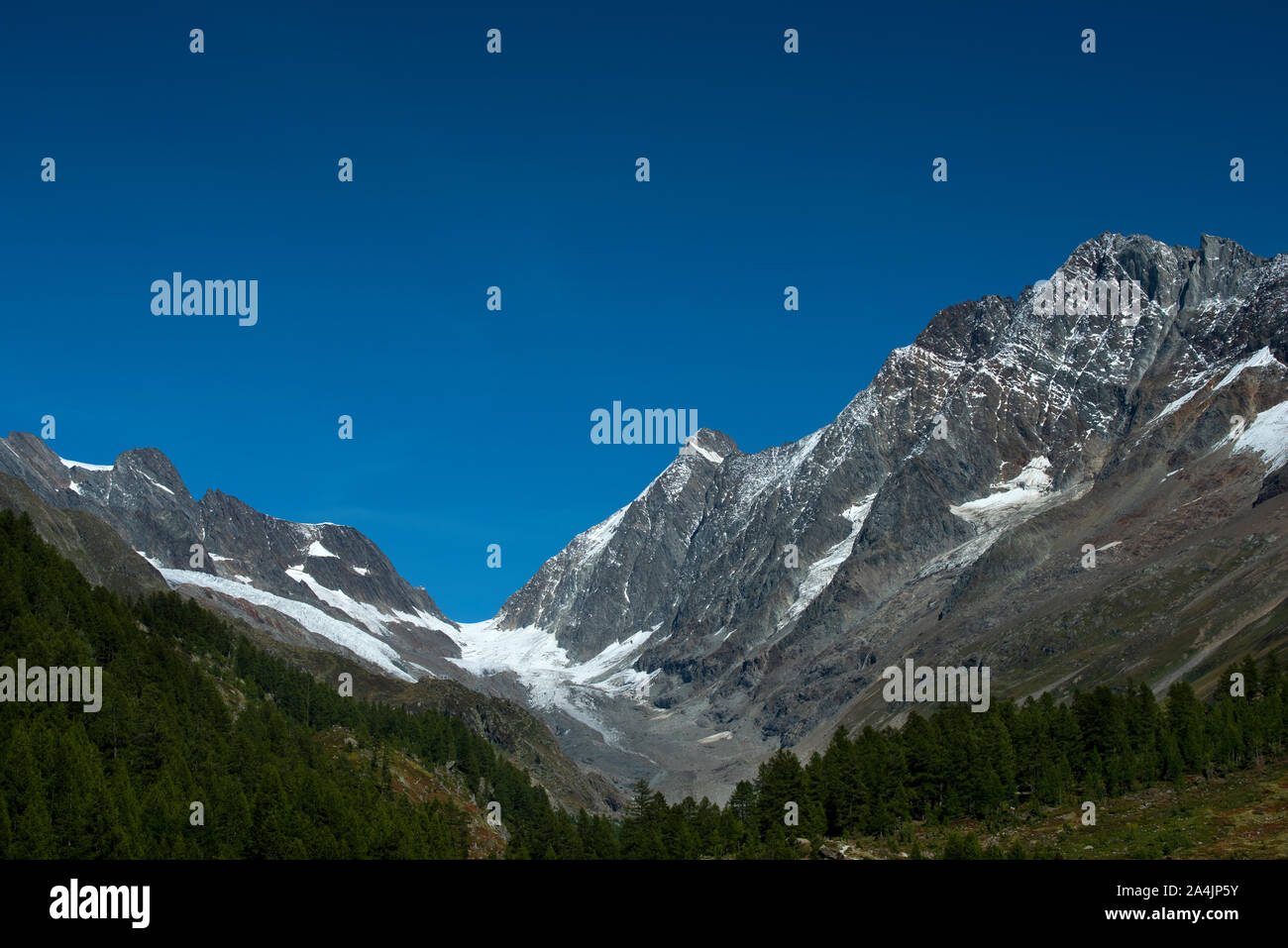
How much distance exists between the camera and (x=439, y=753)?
561ft

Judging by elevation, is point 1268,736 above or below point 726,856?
above

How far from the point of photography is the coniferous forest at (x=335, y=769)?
9756cm

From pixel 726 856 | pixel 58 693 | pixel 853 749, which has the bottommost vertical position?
pixel 726 856

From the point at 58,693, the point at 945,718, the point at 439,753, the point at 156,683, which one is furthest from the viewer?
the point at 439,753

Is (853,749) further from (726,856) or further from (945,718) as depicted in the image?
(726,856)

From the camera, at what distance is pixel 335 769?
13062 centimetres

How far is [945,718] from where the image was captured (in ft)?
475

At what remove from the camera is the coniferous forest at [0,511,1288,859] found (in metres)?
97.6
